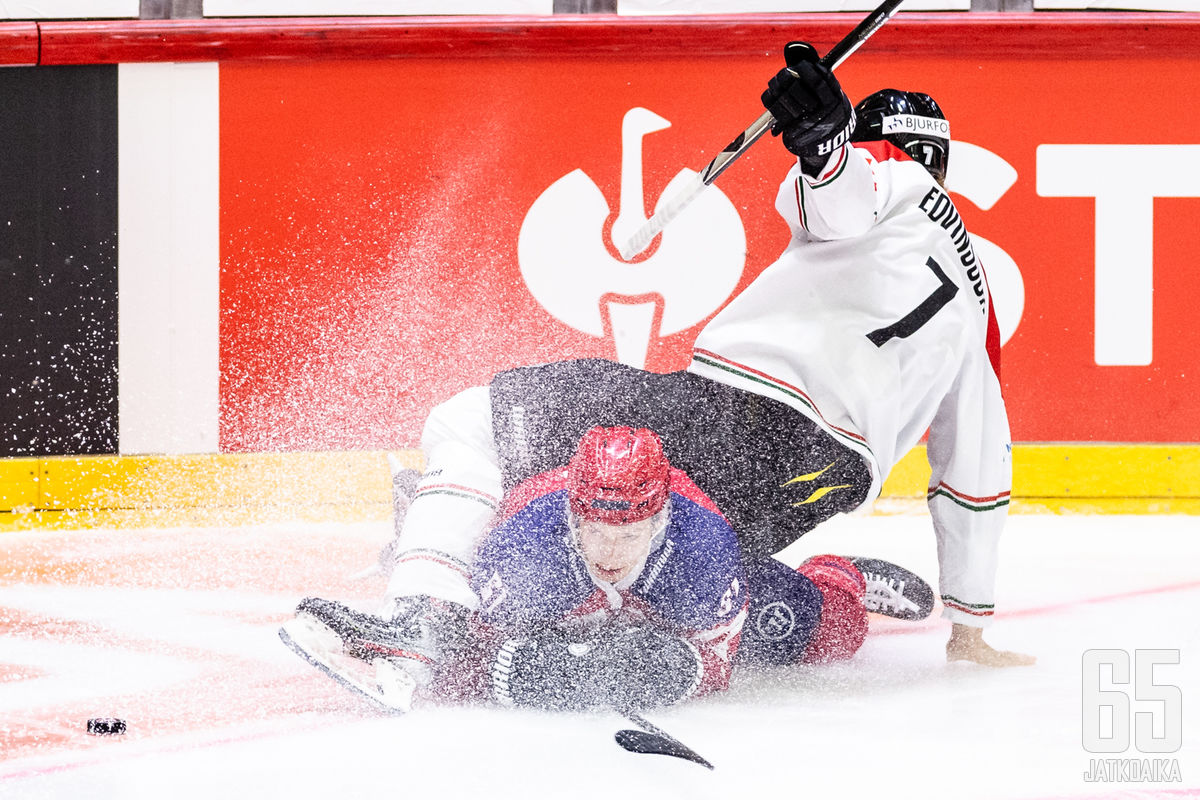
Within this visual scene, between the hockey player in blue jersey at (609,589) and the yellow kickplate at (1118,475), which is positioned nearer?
the hockey player in blue jersey at (609,589)

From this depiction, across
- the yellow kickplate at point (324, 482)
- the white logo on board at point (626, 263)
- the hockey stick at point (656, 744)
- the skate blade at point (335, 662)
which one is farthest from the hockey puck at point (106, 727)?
the white logo on board at point (626, 263)

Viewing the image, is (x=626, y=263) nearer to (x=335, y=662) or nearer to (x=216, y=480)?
(x=216, y=480)

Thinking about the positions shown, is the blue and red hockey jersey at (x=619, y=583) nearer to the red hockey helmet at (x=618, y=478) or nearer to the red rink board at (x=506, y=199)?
the red hockey helmet at (x=618, y=478)

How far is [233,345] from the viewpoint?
3.75m

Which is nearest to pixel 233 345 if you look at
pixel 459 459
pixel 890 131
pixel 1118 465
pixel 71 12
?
pixel 71 12

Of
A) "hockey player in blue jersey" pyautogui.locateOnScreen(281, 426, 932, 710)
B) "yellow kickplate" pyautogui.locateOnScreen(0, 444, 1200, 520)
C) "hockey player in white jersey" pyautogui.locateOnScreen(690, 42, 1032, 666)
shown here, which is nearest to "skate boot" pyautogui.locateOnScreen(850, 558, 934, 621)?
"hockey player in white jersey" pyautogui.locateOnScreen(690, 42, 1032, 666)

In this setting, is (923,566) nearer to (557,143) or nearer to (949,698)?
(949,698)

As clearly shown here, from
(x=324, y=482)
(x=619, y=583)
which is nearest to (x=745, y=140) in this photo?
(x=619, y=583)

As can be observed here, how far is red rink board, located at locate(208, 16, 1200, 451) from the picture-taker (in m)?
3.77

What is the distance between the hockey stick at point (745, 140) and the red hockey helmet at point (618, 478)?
1.76 ft

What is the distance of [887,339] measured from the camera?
2037 mm

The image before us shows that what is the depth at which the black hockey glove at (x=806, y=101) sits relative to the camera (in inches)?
67.6

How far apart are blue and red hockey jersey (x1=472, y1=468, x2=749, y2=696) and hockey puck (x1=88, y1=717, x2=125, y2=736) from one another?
531mm

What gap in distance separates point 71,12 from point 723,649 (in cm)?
303
